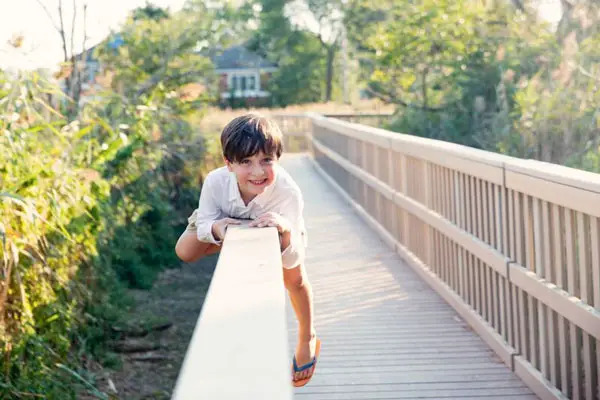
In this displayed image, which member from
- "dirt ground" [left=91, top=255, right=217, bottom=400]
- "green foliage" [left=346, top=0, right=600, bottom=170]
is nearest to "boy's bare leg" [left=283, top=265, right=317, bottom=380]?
"dirt ground" [left=91, top=255, right=217, bottom=400]

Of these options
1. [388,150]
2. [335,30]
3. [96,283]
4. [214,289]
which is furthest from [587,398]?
[335,30]

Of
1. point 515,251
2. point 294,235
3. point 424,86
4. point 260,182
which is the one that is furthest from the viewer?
point 424,86

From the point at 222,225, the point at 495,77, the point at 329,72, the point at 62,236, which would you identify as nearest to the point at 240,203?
the point at 222,225

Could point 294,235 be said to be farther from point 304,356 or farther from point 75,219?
point 75,219

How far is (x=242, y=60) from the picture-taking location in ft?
205

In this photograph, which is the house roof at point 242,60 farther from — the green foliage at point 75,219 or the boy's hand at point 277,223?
the boy's hand at point 277,223

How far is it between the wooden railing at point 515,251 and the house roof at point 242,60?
5376cm

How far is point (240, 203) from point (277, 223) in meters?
0.44

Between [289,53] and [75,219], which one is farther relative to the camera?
[289,53]

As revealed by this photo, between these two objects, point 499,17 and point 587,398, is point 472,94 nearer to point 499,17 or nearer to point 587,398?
point 499,17

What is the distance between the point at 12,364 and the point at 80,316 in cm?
171

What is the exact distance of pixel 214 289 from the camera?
2273 mm

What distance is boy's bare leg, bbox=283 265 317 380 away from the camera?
388 centimetres

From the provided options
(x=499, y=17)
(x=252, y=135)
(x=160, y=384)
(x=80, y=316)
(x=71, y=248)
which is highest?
(x=499, y=17)
